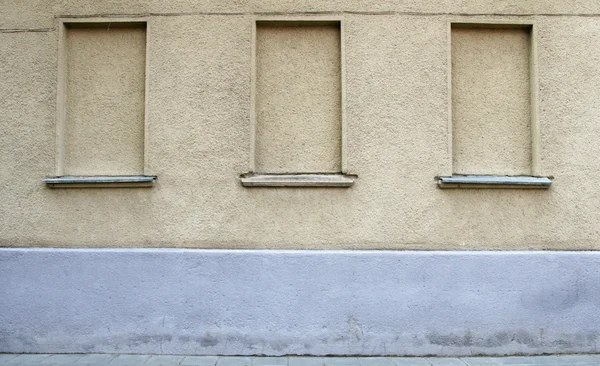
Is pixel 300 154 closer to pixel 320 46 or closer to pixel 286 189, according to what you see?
pixel 286 189

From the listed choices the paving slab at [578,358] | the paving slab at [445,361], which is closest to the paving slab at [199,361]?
the paving slab at [445,361]

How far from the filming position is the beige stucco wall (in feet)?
15.8

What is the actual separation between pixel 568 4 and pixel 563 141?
1.47 metres

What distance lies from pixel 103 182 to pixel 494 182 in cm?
398

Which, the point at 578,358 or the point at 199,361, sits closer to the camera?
the point at 199,361

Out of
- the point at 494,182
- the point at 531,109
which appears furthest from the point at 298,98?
the point at 531,109

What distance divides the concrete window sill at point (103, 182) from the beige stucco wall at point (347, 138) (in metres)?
0.07

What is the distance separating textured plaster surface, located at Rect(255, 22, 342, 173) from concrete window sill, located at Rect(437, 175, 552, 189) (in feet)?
3.73

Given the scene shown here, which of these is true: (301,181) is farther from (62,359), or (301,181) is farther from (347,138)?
(62,359)

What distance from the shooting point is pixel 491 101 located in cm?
505

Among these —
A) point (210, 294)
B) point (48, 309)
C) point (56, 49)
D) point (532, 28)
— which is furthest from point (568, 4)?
point (48, 309)

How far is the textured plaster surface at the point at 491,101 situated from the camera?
197 inches

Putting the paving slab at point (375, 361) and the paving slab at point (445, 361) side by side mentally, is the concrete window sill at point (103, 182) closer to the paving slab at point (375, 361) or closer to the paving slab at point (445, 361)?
the paving slab at point (375, 361)

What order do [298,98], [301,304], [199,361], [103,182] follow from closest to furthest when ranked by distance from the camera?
[199,361]
[301,304]
[103,182]
[298,98]
